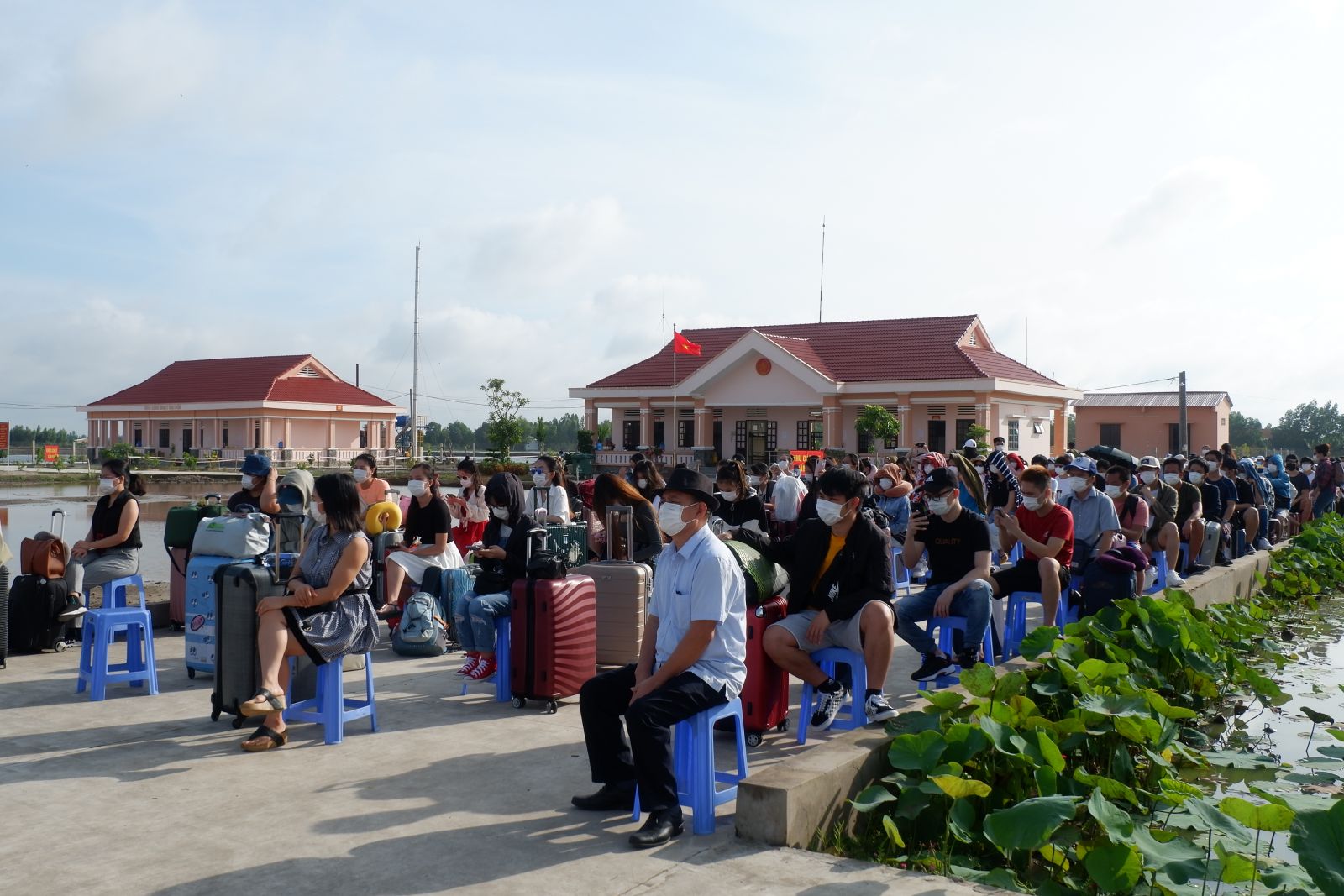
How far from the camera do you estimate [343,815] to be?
439 cm

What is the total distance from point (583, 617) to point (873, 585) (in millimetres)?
1865

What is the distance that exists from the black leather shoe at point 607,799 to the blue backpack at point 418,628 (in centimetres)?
358

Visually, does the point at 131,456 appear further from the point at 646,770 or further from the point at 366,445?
the point at 646,770

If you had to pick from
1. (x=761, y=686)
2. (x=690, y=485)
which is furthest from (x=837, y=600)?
(x=690, y=485)

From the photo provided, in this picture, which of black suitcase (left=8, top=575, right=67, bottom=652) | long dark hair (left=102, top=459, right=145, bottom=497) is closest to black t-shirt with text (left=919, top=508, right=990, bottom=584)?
long dark hair (left=102, top=459, right=145, bottom=497)

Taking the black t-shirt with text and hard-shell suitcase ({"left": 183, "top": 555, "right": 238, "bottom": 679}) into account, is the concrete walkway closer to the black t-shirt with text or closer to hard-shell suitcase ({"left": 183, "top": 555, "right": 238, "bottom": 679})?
hard-shell suitcase ({"left": 183, "top": 555, "right": 238, "bottom": 679})

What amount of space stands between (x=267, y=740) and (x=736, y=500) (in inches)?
173

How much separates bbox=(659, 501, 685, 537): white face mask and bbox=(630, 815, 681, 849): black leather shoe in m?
1.15

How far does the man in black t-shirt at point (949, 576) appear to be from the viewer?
20.9 ft

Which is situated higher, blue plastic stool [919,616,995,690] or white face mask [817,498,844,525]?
white face mask [817,498,844,525]

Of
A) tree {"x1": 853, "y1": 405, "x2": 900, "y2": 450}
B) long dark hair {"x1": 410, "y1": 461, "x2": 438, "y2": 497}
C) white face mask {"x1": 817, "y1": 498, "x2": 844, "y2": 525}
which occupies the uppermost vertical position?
tree {"x1": 853, "y1": 405, "x2": 900, "y2": 450}

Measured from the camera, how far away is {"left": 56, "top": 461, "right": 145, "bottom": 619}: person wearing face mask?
741 cm

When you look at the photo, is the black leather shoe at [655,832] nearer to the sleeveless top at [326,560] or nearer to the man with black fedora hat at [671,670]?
the man with black fedora hat at [671,670]

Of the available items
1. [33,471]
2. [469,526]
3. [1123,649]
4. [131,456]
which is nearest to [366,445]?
[131,456]
